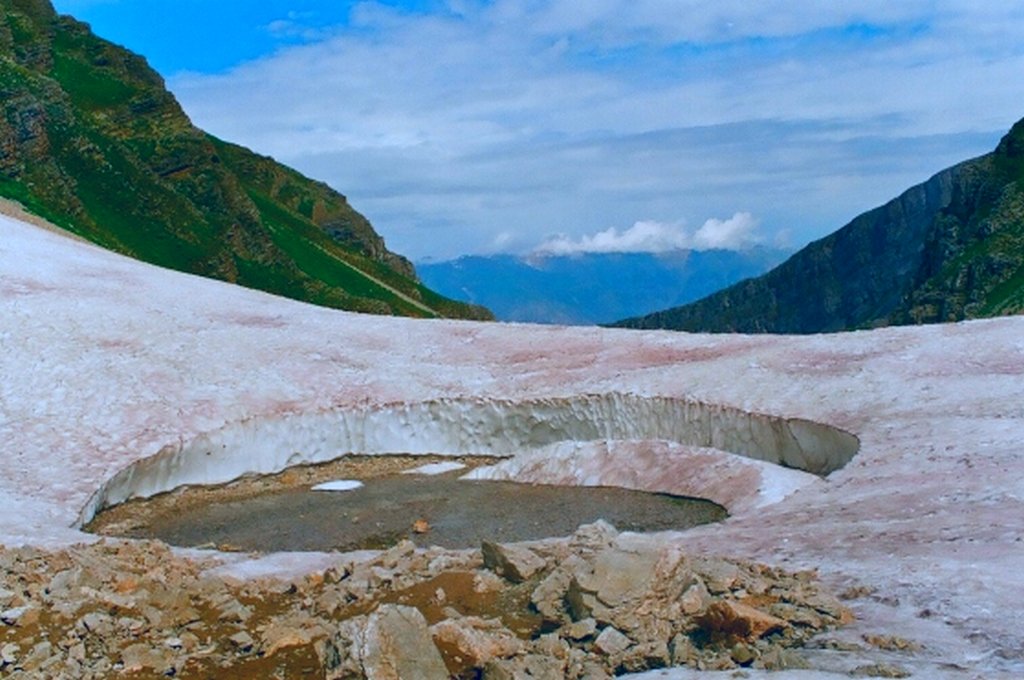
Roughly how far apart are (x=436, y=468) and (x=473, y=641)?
76.9 ft

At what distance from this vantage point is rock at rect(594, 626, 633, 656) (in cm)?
1293

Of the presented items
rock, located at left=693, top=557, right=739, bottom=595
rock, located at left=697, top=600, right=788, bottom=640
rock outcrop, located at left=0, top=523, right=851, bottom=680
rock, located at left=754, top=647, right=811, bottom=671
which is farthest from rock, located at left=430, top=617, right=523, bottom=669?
rock, located at left=693, top=557, right=739, bottom=595

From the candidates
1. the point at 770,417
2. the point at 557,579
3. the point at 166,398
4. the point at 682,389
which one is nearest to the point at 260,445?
the point at 166,398

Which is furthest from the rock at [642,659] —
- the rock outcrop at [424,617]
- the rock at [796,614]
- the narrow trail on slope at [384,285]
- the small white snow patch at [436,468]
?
the narrow trail on slope at [384,285]

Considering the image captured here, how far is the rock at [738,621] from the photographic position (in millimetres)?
13133

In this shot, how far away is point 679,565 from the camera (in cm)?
1411

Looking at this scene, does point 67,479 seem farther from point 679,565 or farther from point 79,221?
point 79,221

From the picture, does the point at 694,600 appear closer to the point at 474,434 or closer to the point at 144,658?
the point at 144,658

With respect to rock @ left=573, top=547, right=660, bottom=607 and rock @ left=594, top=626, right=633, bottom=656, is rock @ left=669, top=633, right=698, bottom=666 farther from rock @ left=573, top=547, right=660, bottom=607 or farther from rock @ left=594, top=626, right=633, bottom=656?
rock @ left=573, top=547, right=660, bottom=607

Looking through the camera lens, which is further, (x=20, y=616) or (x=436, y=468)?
(x=436, y=468)

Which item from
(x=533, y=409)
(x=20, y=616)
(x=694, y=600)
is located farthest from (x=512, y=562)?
(x=533, y=409)

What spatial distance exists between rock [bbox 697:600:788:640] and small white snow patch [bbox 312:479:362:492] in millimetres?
21963

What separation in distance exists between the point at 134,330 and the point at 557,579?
30462 millimetres

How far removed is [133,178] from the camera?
438ft
